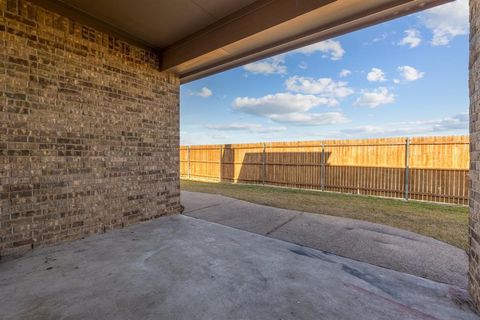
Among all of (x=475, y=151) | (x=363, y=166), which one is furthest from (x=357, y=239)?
(x=363, y=166)

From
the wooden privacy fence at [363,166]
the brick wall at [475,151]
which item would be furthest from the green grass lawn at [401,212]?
the brick wall at [475,151]

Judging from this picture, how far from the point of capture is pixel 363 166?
8594mm

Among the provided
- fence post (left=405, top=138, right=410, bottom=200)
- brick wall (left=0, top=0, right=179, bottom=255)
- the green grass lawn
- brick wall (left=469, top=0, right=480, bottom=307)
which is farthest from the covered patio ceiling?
fence post (left=405, top=138, right=410, bottom=200)

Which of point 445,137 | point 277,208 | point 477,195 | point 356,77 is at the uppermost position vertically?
point 356,77

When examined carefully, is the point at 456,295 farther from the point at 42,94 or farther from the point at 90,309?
the point at 42,94

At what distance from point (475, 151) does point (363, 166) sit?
278 inches

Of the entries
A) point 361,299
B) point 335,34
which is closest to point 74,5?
point 335,34

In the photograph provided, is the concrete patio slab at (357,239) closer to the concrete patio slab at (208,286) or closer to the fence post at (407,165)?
the concrete patio slab at (208,286)

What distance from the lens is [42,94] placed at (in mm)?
3236

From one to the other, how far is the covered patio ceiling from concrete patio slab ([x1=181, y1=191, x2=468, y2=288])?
3.30 meters

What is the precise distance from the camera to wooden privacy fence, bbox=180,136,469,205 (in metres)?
6.98

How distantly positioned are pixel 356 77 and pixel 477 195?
876 cm

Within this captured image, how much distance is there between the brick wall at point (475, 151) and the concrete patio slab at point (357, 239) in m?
0.57

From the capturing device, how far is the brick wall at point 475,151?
1.96m
